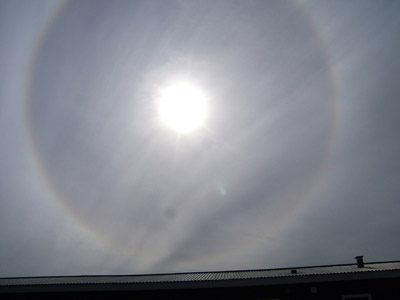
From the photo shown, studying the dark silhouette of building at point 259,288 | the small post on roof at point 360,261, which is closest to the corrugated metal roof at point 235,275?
the dark silhouette of building at point 259,288

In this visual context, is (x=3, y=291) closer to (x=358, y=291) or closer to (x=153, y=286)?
(x=153, y=286)

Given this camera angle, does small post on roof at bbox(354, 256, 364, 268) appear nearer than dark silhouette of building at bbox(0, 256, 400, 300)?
No

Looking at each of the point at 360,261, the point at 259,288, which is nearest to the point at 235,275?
the point at 259,288

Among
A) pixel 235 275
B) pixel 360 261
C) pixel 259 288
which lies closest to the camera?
pixel 259 288

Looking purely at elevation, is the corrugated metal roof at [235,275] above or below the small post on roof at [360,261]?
below

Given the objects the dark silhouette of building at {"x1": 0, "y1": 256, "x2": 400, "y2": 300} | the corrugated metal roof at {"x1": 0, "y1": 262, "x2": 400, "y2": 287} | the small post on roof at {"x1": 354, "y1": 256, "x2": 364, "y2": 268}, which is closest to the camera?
the dark silhouette of building at {"x1": 0, "y1": 256, "x2": 400, "y2": 300}

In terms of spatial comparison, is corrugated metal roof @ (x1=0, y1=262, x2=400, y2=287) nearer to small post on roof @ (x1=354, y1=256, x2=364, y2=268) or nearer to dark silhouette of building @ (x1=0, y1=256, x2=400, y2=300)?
dark silhouette of building @ (x1=0, y1=256, x2=400, y2=300)

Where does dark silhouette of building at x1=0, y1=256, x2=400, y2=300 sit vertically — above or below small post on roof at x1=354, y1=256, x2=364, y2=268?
below

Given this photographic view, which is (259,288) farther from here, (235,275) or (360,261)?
(360,261)

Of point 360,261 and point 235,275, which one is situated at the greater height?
point 360,261

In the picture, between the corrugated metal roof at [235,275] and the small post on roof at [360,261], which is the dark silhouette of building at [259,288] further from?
the small post on roof at [360,261]

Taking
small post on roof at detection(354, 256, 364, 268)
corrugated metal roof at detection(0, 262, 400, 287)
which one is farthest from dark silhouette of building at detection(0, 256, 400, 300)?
small post on roof at detection(354, 256, 364, 268)
